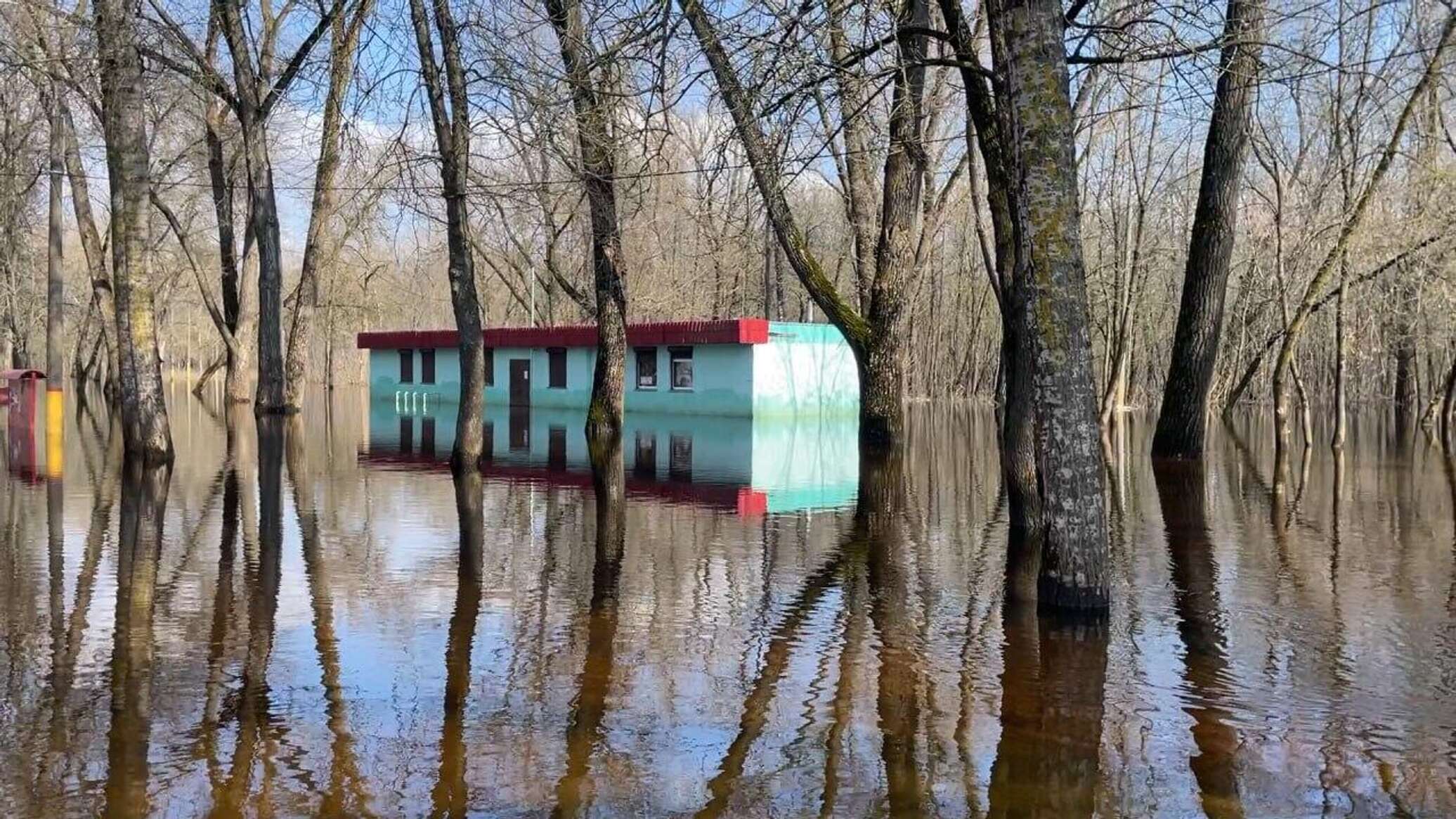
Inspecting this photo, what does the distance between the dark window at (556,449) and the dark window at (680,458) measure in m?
1.50

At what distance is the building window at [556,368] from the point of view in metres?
36.0

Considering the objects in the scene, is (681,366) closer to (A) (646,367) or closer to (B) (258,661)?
(A) (646,367)

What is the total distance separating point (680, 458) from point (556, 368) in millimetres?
18654

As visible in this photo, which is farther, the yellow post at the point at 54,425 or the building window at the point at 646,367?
the building window at the point at 646,367

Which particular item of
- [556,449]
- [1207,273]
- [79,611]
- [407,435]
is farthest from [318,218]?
[79,611]

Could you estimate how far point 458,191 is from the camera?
14281mm

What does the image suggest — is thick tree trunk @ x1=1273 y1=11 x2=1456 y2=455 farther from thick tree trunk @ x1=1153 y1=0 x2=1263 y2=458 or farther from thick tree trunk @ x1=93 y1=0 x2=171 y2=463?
thick tree trunk @ x1=93 y1=0 x2=171 y2=463

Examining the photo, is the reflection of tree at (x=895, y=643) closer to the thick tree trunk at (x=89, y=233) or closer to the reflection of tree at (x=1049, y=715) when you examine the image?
the reflection of tree at (x=1049, y=715)

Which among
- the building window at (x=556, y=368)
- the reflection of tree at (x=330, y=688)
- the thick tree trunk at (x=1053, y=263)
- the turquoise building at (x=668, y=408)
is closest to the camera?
the reflection of tree at (x=330, y=688)

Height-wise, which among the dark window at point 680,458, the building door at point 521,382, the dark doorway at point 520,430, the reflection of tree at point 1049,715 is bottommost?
the reflection of tree at point 1049,715

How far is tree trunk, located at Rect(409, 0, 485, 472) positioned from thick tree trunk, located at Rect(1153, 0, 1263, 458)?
359 inches

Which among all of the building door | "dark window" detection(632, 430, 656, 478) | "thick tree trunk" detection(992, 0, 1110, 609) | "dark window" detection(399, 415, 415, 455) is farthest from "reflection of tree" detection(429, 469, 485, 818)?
the building door

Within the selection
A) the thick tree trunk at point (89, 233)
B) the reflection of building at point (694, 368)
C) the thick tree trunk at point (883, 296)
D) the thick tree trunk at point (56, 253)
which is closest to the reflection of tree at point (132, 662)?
the thick tree trunk at point (883, 296)

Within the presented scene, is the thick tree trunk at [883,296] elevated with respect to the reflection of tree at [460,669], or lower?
elevated
